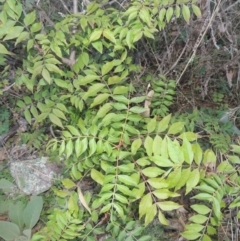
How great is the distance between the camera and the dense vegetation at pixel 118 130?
1.73 m

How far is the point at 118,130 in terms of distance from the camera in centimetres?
193

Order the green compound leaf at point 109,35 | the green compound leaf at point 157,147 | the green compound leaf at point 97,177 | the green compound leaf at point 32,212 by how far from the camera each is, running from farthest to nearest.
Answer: the green compound leaf at point 32,212
the green compound leaf at point 109,35
the green compound leaf at point 97,177
the green compound leaf at point 157,147

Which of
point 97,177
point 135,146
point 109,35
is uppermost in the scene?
point 109,35

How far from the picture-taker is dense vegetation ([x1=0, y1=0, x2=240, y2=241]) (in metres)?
1.73

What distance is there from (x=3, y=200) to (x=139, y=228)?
3.23 feet

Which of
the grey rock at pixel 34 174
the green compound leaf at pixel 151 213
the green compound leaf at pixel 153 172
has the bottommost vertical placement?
the grey rock at pixel 34 174

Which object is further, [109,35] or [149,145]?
[109,35]

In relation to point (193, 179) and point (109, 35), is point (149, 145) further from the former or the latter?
point (109, 35)

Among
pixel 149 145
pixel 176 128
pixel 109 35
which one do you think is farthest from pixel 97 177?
pixel 109 35

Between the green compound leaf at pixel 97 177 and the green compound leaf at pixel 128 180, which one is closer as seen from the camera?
the green compound leaf at pixel 128 180

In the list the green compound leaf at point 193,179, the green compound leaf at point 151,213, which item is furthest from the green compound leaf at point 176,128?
the green compound leaf at point 151,213

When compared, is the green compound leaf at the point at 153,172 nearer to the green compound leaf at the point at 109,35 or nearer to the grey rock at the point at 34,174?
the green compound leaf at the point at 109,35

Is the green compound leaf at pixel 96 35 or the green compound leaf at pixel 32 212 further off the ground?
the green compound leaf at pixel 96 35

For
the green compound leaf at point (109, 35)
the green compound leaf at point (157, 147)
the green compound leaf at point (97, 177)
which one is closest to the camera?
the green compound leaf at point (157, 147)
